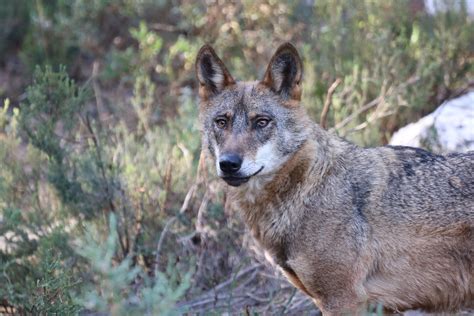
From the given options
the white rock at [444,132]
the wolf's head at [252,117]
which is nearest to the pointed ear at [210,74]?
the wolf's head at [252,117]

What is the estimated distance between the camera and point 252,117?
14.3ft

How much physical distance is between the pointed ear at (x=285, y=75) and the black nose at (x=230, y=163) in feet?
2.06

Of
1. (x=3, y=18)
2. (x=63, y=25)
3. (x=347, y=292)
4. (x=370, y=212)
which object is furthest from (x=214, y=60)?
(x=3, y=18)

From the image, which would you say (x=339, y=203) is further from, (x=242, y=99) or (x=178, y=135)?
(x=178, y=135)

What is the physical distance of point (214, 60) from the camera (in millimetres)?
4633

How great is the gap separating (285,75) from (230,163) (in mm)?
772

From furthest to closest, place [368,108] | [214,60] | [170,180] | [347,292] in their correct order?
[368,108], [170,180], [214,60], [347,292]

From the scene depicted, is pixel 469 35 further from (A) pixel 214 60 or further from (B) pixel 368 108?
(A) pixel 214 60

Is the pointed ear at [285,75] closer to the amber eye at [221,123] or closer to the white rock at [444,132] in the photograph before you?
the amber eye at [221,123]

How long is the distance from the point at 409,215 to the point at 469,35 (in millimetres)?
4679

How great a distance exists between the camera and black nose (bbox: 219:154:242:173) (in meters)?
4.12

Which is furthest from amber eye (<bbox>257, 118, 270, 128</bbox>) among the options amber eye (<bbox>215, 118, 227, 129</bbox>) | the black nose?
the black nose

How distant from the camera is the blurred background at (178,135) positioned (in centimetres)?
576

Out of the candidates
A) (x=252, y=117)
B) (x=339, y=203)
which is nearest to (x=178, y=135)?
(x=252, y=117)
